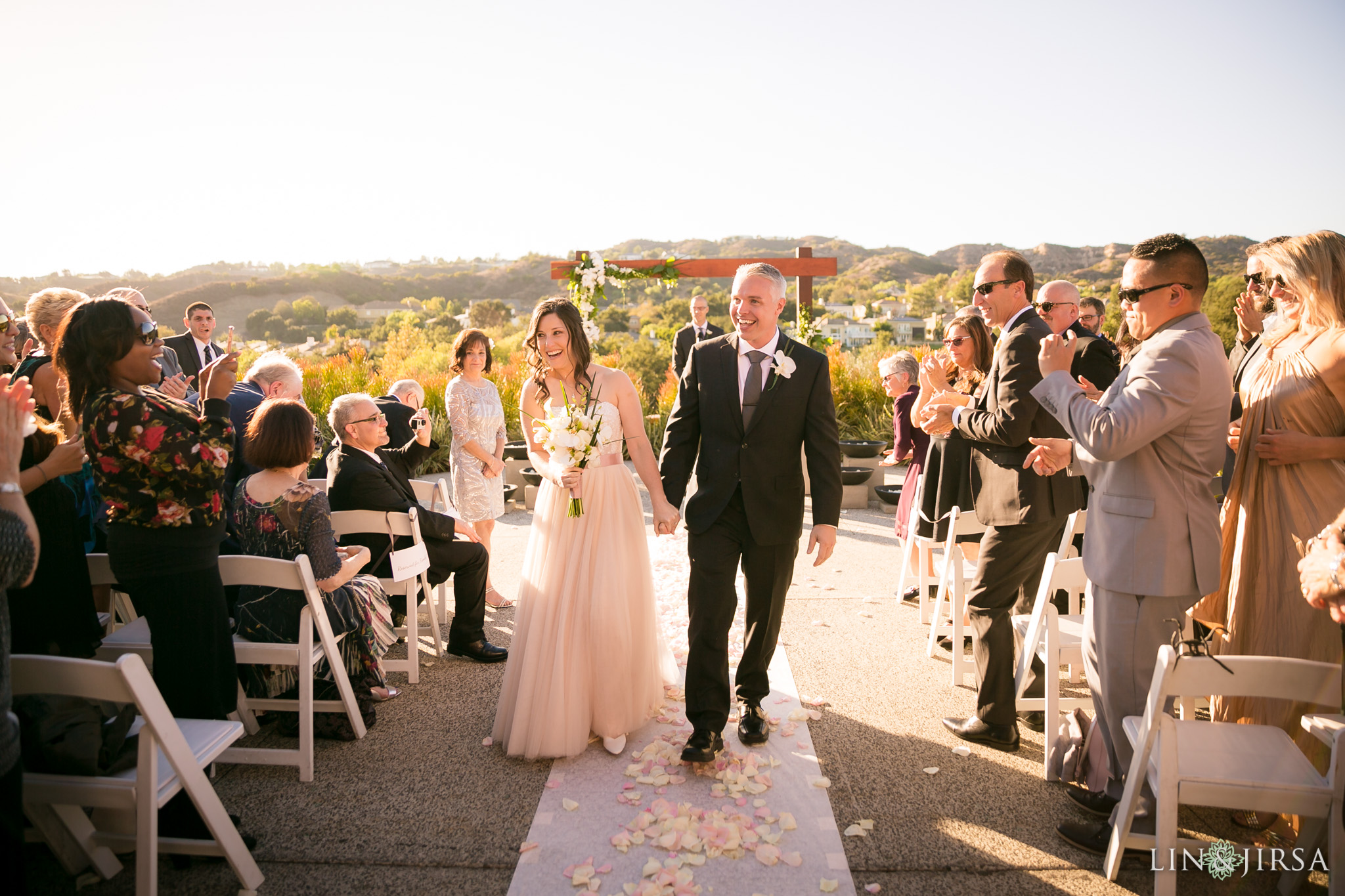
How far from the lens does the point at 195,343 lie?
7.84 metres

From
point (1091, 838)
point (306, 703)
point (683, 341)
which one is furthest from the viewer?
point (683, 341)

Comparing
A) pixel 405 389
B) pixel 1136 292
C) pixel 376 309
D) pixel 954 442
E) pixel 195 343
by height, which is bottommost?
pixel 954 442

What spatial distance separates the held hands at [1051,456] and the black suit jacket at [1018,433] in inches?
4.6

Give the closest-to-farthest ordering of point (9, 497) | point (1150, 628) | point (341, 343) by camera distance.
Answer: point (9, 497) < point (1150, 628) < point (341, 343)

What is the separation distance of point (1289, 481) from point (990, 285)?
4.90 ft

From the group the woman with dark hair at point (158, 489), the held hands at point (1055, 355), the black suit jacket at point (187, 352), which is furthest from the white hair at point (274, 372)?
the held hands at point (1055, 355)

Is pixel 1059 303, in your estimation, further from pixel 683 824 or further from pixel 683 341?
pixel 683 341

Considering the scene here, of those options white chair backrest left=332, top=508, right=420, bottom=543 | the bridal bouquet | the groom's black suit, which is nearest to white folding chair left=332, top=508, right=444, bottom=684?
white chair backrest left=332, top=508, right=420, bottom=543

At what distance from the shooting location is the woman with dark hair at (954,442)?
483 cm

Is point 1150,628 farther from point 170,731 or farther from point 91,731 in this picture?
point 91,731

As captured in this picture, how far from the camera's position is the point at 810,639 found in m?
5.06

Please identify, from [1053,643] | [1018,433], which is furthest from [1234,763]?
[1018,433]

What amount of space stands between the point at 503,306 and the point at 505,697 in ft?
139

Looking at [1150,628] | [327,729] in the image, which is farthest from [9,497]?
[1150,628]
